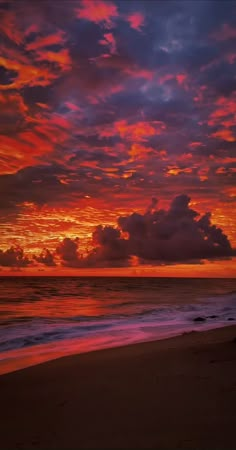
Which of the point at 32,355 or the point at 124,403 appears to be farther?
the point at 32,355

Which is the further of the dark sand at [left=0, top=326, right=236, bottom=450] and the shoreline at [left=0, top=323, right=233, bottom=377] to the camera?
the shoreline at [left=0, top=323, right=233, bottom=377]

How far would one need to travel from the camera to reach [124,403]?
5.34 meters

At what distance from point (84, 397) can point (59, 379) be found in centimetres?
130

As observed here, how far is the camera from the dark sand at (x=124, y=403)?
13.8 ft

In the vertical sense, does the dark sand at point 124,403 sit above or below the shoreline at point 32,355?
above

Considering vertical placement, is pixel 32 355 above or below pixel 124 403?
below

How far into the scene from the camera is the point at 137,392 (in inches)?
229

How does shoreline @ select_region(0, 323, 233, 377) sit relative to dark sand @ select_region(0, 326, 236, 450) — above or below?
below

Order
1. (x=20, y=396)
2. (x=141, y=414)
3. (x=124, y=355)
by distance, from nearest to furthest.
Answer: (x=141, y=414)
(x=20, y=396)
(x=124, y=355)

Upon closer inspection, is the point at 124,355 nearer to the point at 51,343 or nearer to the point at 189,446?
the point at 51,343

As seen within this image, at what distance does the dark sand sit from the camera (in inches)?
165

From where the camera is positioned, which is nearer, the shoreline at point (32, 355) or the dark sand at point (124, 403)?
the dark sand at point (124, 403)

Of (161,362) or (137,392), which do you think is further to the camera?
(161,362)

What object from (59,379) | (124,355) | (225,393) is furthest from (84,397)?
(124,355)
